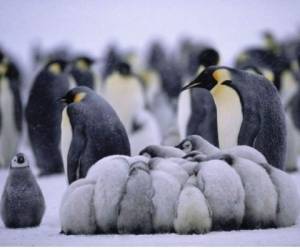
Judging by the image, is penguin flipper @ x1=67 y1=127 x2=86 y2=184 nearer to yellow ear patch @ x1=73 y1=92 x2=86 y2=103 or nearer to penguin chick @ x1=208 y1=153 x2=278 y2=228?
yellow ear patch @ x1=73 y1=92 x2=86 y2=103

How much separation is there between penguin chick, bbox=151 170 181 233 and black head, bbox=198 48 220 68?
2.07 metres

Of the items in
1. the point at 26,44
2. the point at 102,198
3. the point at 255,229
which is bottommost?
the point at 255,229

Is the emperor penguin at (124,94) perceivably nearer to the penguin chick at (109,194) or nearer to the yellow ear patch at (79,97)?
the yellow ear patch at (79,97)

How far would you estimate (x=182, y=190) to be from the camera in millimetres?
3195

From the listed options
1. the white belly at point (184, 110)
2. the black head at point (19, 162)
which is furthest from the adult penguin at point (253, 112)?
the white belly at point (184, 110)

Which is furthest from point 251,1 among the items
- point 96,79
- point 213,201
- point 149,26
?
point 96,79

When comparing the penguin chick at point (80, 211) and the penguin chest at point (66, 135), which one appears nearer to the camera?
the penguin chick at point (80, 211)

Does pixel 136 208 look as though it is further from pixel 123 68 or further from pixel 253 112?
pixel 123 68

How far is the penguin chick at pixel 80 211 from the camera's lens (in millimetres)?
3223

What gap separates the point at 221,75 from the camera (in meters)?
4.31

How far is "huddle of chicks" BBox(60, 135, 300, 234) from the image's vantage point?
318 centimetres

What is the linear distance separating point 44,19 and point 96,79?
215cm

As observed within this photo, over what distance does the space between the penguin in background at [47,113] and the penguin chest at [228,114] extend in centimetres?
187

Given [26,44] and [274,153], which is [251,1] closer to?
[274,153]
